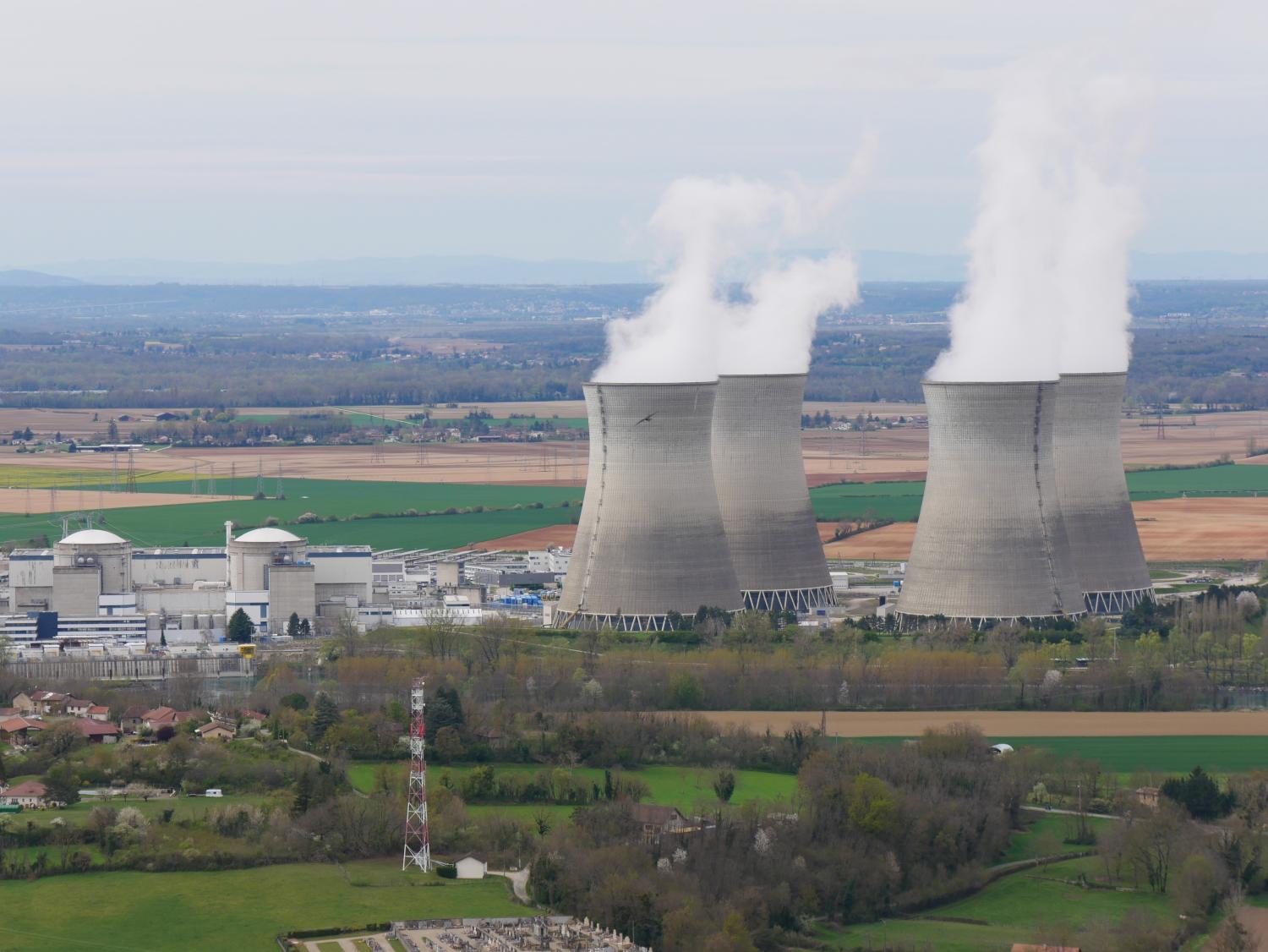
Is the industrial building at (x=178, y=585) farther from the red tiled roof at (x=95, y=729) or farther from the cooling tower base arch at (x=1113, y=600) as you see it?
the cooling tower base arch at (x=1113, y=600)

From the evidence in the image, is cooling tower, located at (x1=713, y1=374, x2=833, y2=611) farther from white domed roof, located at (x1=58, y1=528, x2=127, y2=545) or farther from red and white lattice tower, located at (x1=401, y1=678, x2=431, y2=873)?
red and white lattice tower, located at (x1=401, y1=678, x2=431, y2=873)

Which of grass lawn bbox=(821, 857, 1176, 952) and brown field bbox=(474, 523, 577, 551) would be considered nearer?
grass lawn bbox=(821, 857, 1176, 952)

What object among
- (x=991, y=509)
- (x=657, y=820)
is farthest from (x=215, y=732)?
(x=991, y=509)

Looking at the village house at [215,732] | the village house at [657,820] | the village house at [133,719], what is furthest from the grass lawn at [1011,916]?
the village house at [133,719]

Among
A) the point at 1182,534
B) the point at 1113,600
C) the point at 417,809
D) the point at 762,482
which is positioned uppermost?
the point at 762,482

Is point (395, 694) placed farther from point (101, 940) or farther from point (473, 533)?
point (473, 533)

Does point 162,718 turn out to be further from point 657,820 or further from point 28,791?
point 657,820

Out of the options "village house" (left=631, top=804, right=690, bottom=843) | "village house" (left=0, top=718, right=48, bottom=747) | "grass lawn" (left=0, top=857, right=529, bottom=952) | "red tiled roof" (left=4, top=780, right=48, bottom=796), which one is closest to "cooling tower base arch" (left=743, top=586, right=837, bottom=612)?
"village house" (left=0, top=718, right=48, bottom=747)
